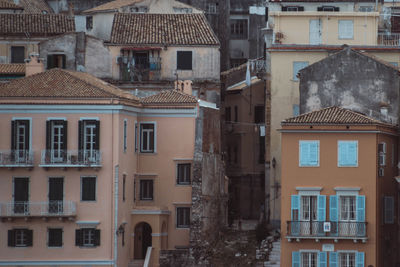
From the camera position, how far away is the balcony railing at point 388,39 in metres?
93.1

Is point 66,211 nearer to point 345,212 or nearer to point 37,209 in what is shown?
point 37,209

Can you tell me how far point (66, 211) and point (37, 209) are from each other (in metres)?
1.63

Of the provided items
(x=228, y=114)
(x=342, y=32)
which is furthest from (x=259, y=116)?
(x=342, y=32)

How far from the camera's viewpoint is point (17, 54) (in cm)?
9888

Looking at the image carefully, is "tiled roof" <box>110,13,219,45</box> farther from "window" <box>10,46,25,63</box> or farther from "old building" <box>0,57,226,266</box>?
"old building" <box>0,57,226,266</box>

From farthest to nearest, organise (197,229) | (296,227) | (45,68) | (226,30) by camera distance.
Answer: (226,30) < (45,68) < (197,229) < (296,227)

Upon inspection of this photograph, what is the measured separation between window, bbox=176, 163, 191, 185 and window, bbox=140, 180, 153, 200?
1633 mm

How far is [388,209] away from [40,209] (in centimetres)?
1907

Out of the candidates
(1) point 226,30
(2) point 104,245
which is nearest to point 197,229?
(2) point 104,245

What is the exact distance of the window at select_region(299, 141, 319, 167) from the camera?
3017 inches

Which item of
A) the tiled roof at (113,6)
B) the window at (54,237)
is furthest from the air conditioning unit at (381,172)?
the tiled roof at (113,6)

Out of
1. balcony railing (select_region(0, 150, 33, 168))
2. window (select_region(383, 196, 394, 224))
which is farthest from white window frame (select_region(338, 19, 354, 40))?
balcony railing (select_region(0, 150, 33, 168))

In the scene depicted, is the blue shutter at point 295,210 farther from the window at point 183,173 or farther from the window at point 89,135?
the window at point 89,135

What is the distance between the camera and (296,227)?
76.1 m
